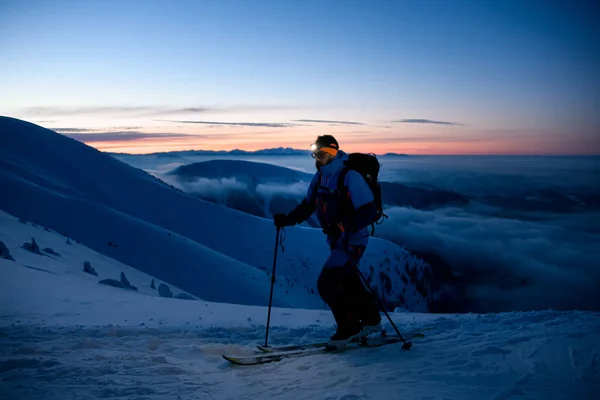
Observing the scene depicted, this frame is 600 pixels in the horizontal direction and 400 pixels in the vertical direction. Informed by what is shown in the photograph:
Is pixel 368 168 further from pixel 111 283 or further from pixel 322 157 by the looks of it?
pixel 111 283

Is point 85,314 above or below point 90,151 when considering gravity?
below

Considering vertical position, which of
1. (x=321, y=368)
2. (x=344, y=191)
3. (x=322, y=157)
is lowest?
(x=321, y=368)

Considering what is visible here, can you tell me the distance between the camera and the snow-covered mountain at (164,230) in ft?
81.5

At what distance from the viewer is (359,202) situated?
524 centimetres

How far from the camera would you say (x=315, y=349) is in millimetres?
5688

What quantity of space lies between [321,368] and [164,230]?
26.3 m

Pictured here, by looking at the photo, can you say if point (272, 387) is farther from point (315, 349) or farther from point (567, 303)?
point (567, 303)

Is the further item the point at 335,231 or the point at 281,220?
the point at 281,220

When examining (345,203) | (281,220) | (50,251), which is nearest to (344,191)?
(345,203)

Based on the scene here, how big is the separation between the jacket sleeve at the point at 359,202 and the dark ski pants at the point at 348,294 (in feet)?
1.30

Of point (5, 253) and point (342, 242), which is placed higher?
→ point (342, 242)

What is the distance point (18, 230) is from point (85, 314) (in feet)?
31.7

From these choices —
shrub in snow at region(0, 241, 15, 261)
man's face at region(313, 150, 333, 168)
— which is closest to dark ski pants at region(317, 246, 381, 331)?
man's face at region(313, 150, 333, 168)

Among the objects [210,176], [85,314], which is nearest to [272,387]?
[85,314]
